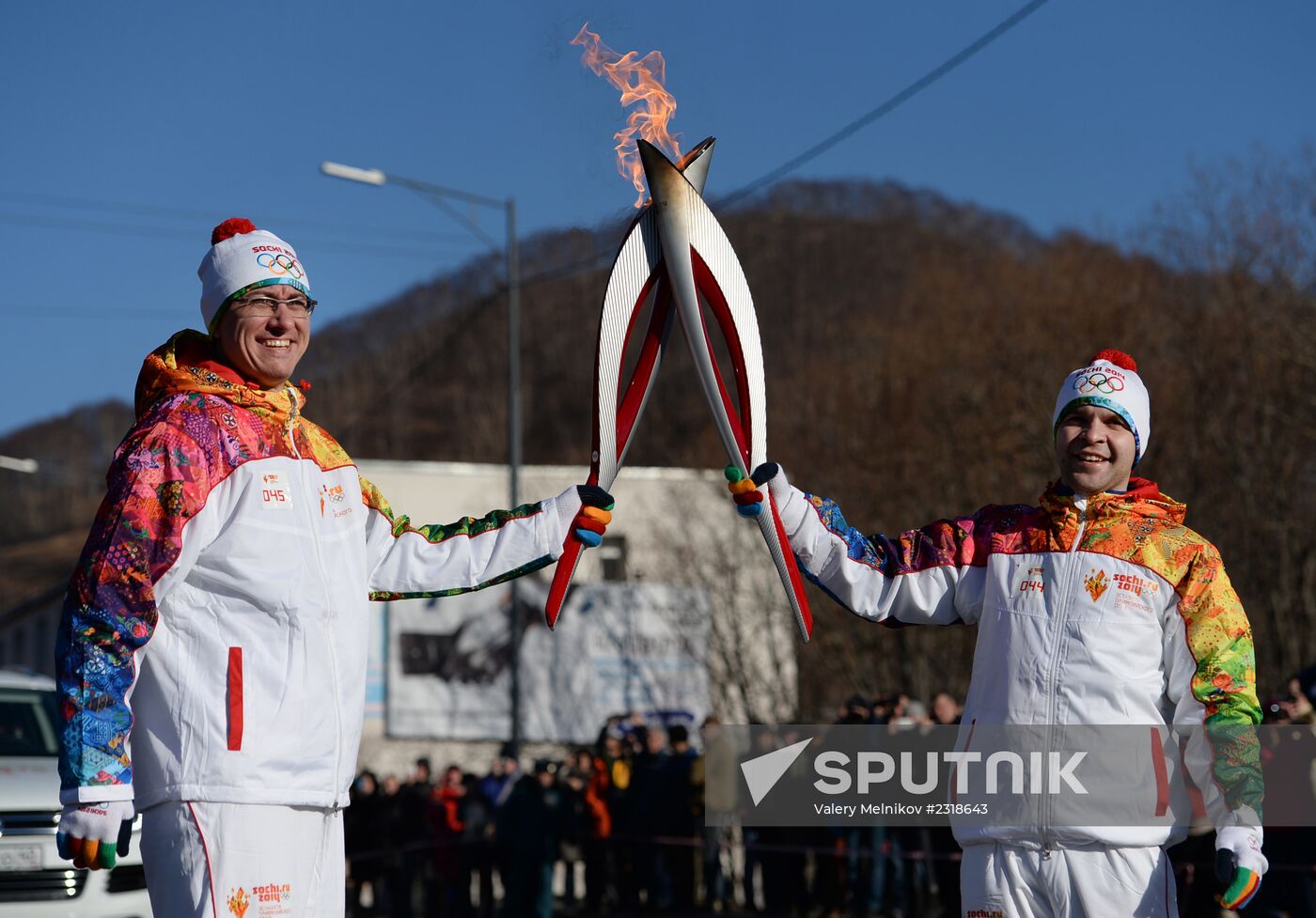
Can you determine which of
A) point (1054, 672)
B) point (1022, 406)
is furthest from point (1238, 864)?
point (1022, 406)

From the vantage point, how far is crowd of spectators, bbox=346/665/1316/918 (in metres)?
8.78

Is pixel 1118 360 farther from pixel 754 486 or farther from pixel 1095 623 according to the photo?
pixel 754 486

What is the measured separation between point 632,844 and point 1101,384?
8.17m

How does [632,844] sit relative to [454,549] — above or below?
below

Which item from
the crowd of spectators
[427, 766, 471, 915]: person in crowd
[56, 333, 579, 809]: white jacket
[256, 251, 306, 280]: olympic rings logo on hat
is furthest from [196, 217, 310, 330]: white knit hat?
[427, 766, 471, 915]: person in crowd

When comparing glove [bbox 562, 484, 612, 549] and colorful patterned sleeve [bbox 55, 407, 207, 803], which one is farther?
glove [bbox 562, 484, 612, 549]

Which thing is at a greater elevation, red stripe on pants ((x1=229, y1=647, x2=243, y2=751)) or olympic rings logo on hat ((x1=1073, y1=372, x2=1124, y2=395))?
olympic rings logo on hat ((x1=1073, y1=372, x2=1124, y2=395))

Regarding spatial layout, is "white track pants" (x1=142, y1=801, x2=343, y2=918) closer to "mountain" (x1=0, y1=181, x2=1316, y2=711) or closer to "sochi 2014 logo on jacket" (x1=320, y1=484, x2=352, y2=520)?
"sochi 2014 logo on jacket" (x1=320, y1=484, x2=352, y2=520)

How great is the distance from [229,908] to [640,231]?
1.87 m

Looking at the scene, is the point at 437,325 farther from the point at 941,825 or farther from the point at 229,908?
the point at 229,908

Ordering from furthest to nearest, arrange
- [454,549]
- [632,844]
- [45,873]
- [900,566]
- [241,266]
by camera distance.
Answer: [632,844]
[45,873]
[900,566]
[454,549]
[241,266]

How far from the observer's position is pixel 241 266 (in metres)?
3.09

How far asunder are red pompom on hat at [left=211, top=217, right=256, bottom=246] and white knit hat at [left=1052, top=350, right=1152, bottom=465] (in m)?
1.75

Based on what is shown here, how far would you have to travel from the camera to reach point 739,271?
388 cm
